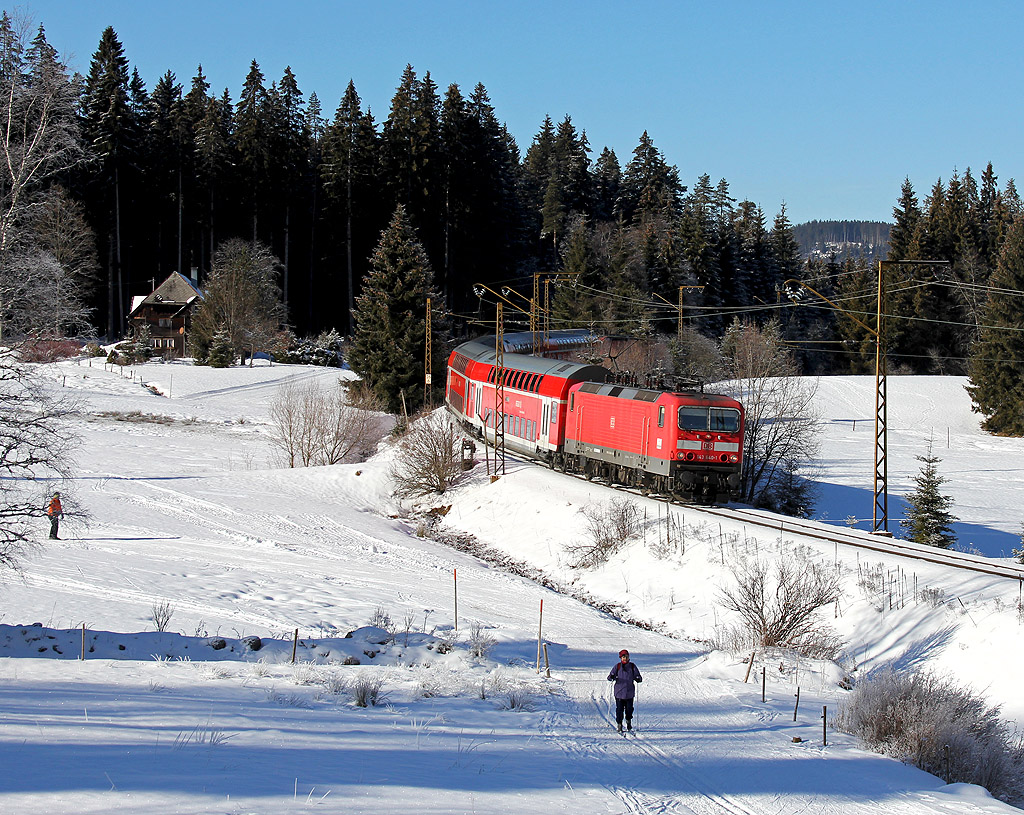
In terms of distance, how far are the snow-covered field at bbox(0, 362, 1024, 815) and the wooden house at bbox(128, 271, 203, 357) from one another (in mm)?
38616

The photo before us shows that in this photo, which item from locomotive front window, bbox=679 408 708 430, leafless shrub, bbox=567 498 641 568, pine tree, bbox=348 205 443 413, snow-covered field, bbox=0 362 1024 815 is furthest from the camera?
pine tree, bbox=348 205 443 413

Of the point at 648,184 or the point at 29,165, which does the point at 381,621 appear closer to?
the point at 29,165

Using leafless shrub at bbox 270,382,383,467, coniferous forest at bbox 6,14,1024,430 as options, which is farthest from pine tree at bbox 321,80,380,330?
leafless shrub at bbox 270,382,383,467

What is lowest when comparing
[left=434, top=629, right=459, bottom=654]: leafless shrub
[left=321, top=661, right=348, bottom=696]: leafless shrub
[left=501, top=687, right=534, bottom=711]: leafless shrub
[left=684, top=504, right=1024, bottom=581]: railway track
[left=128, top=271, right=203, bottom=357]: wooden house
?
[left=434, top=629, right=459, bottom=654]: leafless shrub

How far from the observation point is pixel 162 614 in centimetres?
1934

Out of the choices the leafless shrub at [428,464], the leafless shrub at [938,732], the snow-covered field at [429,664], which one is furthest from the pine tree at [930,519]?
the leafless shrub at [428,464]

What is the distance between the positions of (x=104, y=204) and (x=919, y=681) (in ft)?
240

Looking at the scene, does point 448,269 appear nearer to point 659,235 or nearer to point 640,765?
point 659,235

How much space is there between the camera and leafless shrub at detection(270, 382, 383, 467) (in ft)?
147

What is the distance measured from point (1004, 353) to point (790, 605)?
56.1m

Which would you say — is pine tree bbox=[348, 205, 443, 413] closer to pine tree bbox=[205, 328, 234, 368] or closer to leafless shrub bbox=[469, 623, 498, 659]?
pine tree bbox=[205, 328, 234, 368]

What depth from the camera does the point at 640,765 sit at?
34.9 feet

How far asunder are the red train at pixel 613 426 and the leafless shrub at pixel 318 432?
281 inches

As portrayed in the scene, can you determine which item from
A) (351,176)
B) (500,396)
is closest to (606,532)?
(500,396)
